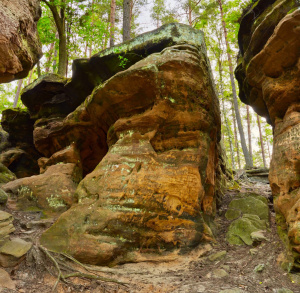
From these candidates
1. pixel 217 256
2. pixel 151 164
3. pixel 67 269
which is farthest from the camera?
pixel 151 164

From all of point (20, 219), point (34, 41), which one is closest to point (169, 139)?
point (34, 41)

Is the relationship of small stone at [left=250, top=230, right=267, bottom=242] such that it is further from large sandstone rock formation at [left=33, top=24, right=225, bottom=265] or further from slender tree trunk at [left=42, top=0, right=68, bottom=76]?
slender tree trunk at [left=42, top=0, right=68, bottom=76]

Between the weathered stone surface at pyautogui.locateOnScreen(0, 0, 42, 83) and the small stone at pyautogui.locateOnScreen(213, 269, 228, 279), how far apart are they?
18.4 feet

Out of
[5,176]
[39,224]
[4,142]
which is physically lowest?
[39,224]

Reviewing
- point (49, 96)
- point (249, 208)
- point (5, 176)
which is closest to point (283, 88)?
point (249, 208)

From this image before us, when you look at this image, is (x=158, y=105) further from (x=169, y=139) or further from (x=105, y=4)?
(x=105, y=4)

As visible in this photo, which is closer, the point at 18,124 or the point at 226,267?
the point at 226,267

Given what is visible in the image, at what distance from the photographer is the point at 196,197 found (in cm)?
564

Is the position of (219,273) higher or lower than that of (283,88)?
lower

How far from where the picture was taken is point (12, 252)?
3732mm

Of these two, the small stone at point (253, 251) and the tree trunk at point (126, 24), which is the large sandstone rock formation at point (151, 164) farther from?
the tree trunk at point (126, 24)

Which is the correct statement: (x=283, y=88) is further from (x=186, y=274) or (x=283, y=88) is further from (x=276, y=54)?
(x=186, y=274)

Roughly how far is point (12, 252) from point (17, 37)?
3991mm

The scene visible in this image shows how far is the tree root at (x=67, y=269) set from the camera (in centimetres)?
367
